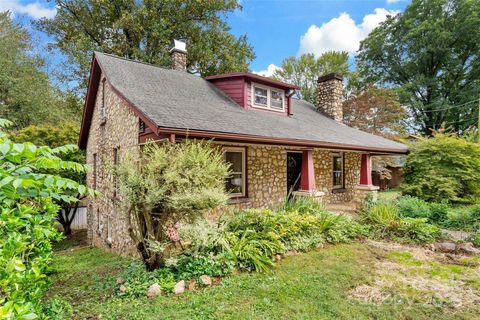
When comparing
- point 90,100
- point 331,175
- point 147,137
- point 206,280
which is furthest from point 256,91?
point 206,280

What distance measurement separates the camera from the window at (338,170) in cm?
1241

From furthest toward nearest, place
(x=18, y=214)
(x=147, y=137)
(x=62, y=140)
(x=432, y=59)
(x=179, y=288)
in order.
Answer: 1. (x=432, y=59)
2. (x=62, y=140)
3. (x=147, y=137)
4. (x=179, y=288)
5. (x=18, y=214)

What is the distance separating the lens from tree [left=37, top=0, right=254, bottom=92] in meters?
17.4

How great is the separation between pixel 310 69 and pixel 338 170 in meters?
19.4

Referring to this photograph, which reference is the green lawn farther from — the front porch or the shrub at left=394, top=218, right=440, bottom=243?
the front porch

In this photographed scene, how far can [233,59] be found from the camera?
764 inches

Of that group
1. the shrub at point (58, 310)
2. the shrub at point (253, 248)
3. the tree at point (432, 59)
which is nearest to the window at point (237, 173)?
the shrub at point (253, 248)

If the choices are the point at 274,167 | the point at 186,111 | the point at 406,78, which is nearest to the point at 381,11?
the point at 406,78

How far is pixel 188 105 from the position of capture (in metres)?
7.96

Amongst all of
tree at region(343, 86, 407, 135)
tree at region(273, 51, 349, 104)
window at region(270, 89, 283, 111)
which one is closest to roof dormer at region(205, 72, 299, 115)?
window at region(270, 89, 283, 111)

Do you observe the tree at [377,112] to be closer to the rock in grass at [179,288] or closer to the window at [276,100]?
the window at [276,100]

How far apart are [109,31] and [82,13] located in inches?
73.1

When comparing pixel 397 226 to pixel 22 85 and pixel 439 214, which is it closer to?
pixel 439 214

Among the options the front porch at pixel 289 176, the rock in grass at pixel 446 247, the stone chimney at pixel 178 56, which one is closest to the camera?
the rock in grass at pixel 446 247
